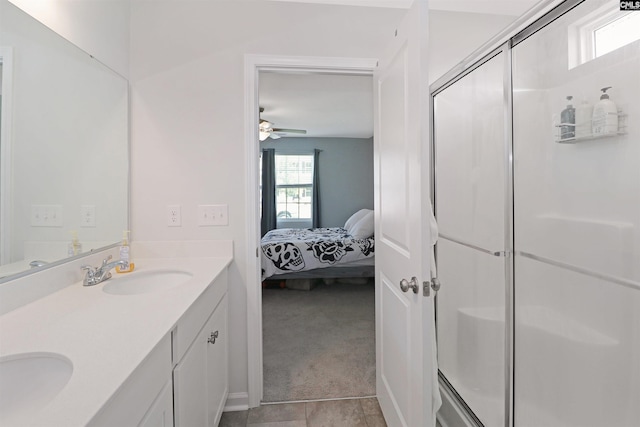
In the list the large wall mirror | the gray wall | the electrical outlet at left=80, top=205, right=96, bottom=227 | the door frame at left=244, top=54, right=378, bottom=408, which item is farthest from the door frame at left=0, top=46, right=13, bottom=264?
the gray wall

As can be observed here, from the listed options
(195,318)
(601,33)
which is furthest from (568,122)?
(195,318)

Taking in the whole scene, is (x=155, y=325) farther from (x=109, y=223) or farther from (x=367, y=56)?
(x=367, y=56)

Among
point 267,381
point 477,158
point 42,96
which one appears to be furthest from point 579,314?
point 42,96

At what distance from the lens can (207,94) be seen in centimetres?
176

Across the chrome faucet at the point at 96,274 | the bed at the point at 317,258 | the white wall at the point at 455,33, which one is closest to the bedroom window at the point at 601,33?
the white wall at the point at 455,33

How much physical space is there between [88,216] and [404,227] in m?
1.53

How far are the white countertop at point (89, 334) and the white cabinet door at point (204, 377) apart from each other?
210 millimetres

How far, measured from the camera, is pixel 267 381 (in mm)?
1985

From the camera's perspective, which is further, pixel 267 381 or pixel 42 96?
pixel 267 381

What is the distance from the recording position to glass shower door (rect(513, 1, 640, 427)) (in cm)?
→ 115

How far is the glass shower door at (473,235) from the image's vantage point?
5.23ft

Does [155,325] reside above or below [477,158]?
below

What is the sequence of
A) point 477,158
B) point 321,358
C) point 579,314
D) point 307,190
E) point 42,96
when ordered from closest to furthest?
point 42,96 < point 579,314 < point 477,158 < point 321,358 < point 307,190

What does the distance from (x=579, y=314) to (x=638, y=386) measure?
0.95 feet
